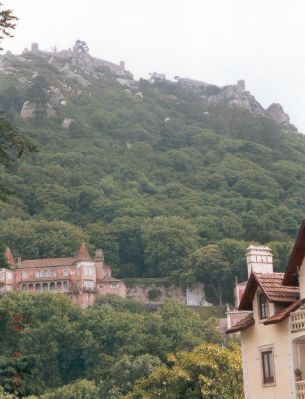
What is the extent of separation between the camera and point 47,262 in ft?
514

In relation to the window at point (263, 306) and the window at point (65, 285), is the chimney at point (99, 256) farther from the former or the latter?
the window at point (263, 306)

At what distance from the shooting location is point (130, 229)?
17362 centimetres

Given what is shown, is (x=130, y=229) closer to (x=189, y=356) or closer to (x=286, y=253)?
(x=286, y=253)

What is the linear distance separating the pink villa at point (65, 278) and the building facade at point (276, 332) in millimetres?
121621

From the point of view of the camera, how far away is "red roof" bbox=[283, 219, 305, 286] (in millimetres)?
29766

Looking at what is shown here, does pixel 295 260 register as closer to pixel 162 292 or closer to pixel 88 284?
pixel 88 284

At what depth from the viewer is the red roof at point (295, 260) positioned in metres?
29.8

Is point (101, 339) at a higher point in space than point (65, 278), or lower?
lower

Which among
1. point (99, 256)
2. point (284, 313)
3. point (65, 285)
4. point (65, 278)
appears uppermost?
point (99, 256)

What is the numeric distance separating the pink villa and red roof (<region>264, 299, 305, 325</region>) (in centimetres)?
12366

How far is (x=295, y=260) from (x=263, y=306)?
2226mm

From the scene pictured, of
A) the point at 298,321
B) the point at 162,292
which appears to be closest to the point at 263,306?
the point at 298,321

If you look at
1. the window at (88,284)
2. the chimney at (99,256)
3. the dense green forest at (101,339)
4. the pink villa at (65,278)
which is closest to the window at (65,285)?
the pink villa at (65,278)

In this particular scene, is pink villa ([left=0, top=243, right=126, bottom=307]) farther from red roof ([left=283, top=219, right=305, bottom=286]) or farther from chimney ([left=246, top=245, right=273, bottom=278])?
red roof ([left=283, top=219, right=305, bottom=286])
